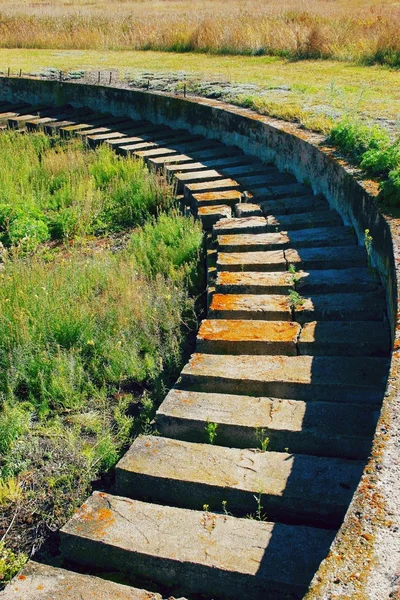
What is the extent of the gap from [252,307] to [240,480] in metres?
1.78

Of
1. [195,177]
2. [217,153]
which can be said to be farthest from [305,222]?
[217,153]

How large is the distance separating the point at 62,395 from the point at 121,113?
817 centimetres

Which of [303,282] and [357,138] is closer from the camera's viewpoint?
[303,282]

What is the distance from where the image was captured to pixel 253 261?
18.8 feet

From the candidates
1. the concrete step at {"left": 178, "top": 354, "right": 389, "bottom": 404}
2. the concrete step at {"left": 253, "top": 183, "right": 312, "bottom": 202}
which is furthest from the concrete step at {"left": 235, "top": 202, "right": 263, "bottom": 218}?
the concrete step at {"left": 178, "top": 354, "right": 389, "bottom": 404}

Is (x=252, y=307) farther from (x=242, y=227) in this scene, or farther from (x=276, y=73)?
(x=276, y=73)

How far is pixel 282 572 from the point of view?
298 cm

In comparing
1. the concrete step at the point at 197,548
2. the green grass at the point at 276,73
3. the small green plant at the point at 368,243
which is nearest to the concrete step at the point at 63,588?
the concrete step at the point at 197,548

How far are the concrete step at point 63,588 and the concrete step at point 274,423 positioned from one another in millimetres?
1120

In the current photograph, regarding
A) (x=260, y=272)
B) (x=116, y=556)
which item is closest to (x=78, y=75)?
(x=260, y=272)

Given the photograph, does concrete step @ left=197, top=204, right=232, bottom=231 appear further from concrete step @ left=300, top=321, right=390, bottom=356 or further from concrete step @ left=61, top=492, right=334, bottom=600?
concrete step @ left=61, top=492, right=334, bottom=600

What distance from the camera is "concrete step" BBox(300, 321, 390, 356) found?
4438mm

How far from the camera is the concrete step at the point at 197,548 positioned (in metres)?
3.01

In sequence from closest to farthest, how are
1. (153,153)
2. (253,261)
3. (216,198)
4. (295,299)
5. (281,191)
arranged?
(295,299)
(253,261)
(281,191)
(216,198)
(153,153)
